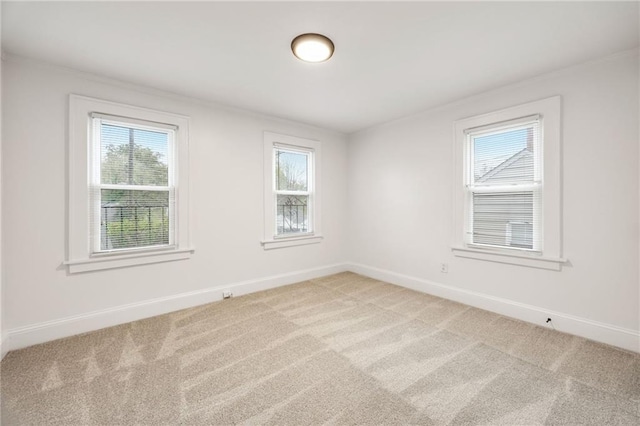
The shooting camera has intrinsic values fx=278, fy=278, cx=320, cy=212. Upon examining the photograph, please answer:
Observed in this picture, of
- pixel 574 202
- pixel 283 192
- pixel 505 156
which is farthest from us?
pixel 283 192

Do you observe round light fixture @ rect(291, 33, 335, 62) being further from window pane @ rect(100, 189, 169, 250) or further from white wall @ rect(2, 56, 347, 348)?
window pane @ rect(100, 189, 169, 250)

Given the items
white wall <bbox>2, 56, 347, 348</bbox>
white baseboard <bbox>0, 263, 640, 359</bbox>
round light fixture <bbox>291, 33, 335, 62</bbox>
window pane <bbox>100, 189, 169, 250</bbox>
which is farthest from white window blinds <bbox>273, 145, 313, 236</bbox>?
round light fixture <bbox>291, 33, 335, 62</bbox>

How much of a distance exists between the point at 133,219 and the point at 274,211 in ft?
5.68

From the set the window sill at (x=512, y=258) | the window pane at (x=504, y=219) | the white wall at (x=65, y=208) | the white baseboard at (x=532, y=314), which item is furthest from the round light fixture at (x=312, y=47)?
the white baseboard at (x=532, y=314)

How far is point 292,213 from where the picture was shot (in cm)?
437

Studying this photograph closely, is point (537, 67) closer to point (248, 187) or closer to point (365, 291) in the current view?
point (365, 291)

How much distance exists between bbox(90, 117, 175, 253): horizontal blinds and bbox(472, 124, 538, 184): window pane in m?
3.60

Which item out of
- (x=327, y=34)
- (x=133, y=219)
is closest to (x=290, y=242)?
(x=133, y=219)

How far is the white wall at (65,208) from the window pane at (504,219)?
2551 millimetres

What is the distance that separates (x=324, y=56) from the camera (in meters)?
2.32

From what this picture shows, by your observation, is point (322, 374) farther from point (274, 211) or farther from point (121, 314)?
point (274, 211)

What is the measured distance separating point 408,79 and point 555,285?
2.49 m

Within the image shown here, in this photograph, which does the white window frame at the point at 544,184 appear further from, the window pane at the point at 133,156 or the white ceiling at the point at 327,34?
the window pane at the point at 133,156

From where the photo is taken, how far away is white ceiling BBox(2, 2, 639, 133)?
1843 millimetres
